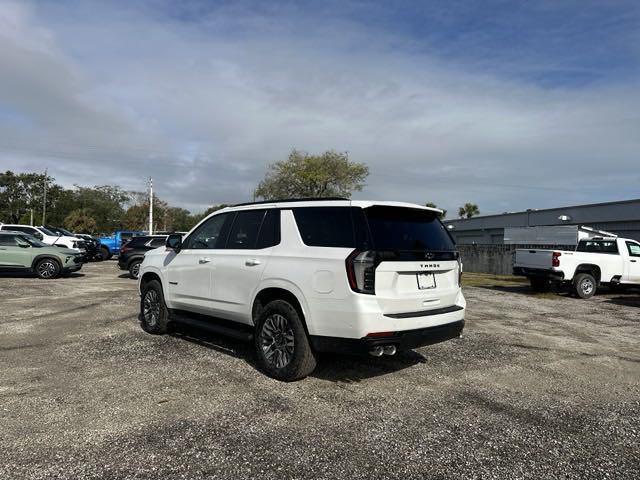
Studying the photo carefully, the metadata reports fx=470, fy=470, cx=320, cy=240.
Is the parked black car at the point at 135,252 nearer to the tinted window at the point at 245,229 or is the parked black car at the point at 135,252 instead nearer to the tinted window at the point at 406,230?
the tinted window at the point at 245,229


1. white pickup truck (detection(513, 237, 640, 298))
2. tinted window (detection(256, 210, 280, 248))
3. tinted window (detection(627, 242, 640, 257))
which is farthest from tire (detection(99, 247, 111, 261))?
tinted window (detection(627, 242, 640, 257))

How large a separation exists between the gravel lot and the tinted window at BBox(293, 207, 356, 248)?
151cm

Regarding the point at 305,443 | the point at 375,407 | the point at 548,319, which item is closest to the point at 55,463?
the point at 305,443

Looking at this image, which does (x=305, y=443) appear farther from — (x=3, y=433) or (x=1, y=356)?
(x=1, y=356)

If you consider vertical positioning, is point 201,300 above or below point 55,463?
above

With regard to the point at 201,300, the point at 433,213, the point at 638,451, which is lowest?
the point at 638,451

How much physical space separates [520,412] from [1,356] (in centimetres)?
605

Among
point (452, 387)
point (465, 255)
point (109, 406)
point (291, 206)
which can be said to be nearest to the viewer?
point (109, 406)

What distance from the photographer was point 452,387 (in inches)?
197

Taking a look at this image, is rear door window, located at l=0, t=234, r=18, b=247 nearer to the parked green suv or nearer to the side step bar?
the parked green suv

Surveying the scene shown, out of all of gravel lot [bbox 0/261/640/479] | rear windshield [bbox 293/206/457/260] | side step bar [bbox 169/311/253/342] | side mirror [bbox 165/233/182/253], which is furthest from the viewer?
side mirror [bbox 165/233/182/253]

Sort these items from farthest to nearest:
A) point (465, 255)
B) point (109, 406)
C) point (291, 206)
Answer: point (465, 255) < point (291, 206) < point (109, 406)

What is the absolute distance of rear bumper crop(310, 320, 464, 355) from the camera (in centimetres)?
435

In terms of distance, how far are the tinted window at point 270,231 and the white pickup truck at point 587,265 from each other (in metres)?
11.2
